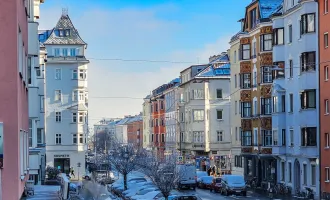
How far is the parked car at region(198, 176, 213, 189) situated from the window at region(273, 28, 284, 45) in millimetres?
14675

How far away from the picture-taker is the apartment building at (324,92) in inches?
1817

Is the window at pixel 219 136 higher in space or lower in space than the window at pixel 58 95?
lower

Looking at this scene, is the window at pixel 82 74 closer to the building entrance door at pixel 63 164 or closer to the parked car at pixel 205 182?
the building entrance door at pixel 63 164

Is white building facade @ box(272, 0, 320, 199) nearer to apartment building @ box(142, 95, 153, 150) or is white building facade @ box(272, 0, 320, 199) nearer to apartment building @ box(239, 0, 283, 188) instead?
apartment building @ box(239, 0, 283, 188)

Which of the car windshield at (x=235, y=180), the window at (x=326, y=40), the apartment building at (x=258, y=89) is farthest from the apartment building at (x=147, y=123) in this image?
the window at (x=326, y=40)

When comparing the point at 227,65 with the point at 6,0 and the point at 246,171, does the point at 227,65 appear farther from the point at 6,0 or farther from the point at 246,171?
the point at 6,0

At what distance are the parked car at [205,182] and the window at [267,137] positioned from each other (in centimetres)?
654

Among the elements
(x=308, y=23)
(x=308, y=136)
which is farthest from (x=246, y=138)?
(x=308, y=23)

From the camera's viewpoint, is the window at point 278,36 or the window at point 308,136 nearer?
the window at point 308,136

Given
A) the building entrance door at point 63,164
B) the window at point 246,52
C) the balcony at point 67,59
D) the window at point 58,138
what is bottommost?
the building entrance door at point 63,164

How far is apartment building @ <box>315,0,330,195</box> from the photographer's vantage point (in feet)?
151

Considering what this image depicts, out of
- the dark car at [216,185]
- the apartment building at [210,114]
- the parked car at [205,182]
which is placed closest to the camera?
the dark car at [216,185]

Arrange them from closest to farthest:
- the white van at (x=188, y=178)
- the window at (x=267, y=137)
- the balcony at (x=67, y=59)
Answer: the white van at (x=188, y=178)
the window at (x=267, y=137)
the balcony at (x=67, y=59)

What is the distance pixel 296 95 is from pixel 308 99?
2757 millimetres
